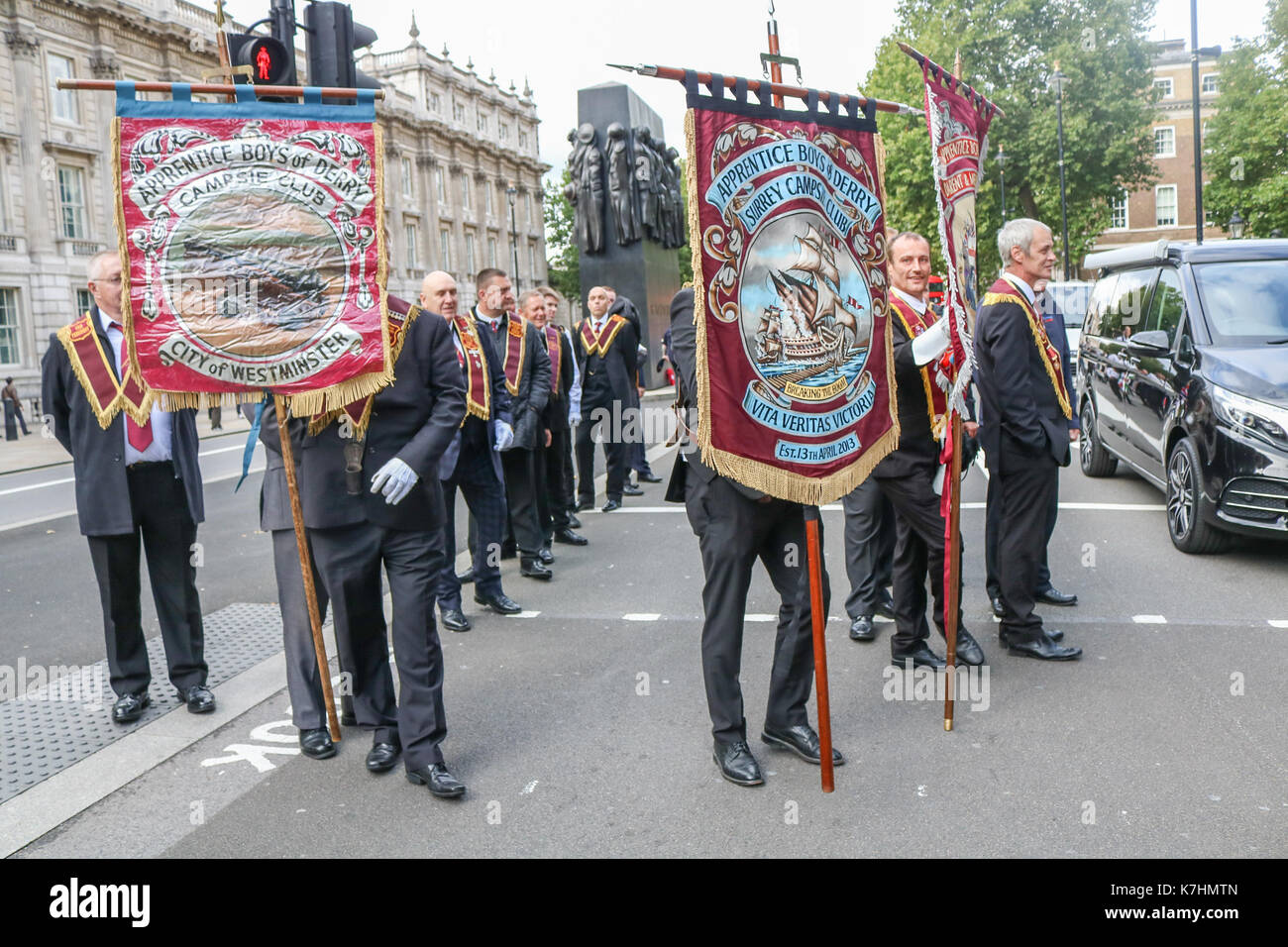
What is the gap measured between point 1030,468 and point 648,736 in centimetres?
241

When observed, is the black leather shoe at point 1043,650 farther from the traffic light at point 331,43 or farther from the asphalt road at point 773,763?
the traffic light at point 331,43

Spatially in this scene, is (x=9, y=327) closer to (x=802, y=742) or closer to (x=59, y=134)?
(x=59, y=134)

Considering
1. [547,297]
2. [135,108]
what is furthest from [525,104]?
[135,108]

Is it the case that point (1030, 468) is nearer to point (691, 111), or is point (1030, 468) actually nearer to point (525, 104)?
point (691, 111)

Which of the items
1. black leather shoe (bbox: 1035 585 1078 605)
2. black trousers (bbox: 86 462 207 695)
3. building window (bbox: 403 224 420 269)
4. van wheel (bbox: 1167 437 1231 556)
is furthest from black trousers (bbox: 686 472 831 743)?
building window (bbox: 403 224 420 269)

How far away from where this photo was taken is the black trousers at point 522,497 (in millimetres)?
7727

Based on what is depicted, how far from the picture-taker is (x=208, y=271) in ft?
13.5

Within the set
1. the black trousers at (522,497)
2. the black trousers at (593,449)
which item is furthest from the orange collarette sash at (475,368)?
the black trousers at (593,449)

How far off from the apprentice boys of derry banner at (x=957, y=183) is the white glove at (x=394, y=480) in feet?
7.55

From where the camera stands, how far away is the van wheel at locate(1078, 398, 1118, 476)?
36.6ft

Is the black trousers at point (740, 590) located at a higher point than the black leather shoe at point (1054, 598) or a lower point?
higher

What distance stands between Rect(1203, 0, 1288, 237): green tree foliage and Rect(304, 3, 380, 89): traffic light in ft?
108

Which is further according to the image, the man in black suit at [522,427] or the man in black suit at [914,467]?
the man in black suit at [522,427]
